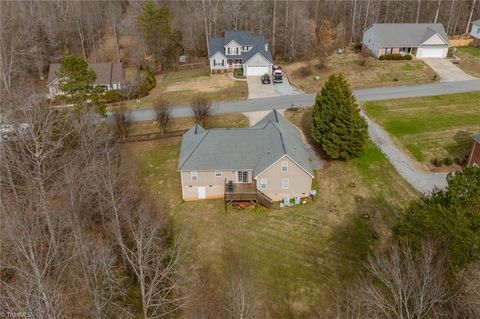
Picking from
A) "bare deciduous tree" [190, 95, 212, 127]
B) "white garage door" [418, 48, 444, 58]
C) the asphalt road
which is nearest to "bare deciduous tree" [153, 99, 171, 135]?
"bare deciduous tree" [190, 95, 212, 127]

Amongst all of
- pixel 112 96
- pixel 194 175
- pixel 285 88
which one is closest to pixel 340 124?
pixel 194 175

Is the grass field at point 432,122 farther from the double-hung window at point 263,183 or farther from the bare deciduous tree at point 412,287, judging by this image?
the bare deciduous tree at point 412,287

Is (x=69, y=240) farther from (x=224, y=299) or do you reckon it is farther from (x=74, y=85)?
(x=74, y=85)

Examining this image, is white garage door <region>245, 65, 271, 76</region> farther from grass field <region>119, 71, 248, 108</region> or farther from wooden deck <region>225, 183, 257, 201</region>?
wooden deck <region>225, 183, 257, 201</region>

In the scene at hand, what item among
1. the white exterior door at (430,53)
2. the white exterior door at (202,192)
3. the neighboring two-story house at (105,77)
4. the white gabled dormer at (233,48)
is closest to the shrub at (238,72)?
A: the white gabled dormer at (233,48)

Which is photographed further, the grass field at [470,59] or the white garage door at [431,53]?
the white garage door at [431,53]

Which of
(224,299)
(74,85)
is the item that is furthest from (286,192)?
(74,85)

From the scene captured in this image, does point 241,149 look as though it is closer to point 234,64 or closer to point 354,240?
point 354,240
